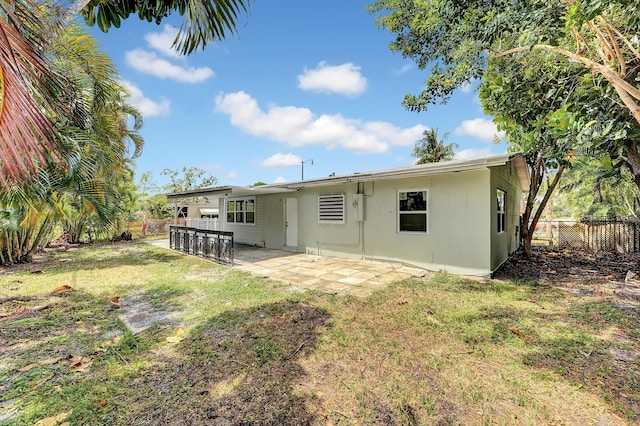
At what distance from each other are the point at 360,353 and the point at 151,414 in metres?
1.96

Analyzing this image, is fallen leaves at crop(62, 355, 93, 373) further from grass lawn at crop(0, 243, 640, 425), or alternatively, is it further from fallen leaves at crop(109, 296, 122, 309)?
fallen leaves at crop(109, 296, 122, 309)

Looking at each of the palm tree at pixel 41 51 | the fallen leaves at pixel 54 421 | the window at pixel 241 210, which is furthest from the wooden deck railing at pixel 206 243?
the fallen leaves at pixel 54 421

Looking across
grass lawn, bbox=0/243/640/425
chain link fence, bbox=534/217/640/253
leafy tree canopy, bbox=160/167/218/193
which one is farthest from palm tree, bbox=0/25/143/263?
leafy tree canopy, bbox=160/167/218/193

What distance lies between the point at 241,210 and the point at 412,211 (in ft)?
28.9

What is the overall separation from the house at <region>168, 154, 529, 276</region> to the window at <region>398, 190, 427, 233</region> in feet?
0.09

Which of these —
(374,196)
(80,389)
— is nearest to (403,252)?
(374,196)

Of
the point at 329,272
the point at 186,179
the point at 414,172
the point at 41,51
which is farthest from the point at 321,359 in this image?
the point at 186,179

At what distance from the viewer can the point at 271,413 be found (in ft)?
7.04

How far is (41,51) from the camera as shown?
2.37m

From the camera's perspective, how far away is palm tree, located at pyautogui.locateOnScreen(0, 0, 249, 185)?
132 cm

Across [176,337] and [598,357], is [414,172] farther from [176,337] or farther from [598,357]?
[176,337]

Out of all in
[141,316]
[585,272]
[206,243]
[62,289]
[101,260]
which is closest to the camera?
[141,316]

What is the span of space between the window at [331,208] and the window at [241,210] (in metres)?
4.26

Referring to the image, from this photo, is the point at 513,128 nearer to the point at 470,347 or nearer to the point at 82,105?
the point at 470,347
